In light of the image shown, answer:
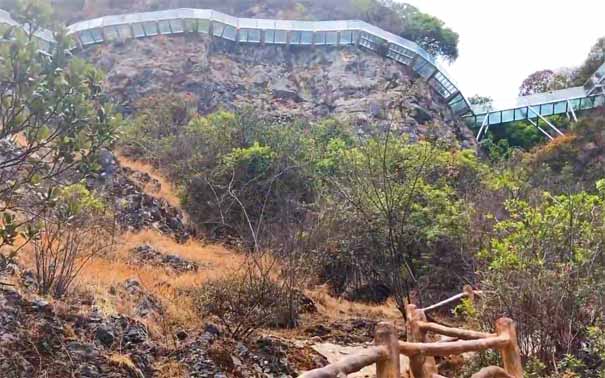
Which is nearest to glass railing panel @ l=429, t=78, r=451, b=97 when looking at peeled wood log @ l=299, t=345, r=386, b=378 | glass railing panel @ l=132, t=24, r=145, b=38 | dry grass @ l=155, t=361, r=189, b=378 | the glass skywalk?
the glass skywalk

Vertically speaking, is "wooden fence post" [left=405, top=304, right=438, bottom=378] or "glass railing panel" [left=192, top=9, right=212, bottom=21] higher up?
"glass railing panel" [left=192, top=9, right=212, bottom=21]

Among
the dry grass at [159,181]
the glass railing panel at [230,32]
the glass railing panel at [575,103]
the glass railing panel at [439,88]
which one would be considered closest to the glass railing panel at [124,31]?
the glass railing panel at [230,32]

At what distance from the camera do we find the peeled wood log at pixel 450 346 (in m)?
3.24

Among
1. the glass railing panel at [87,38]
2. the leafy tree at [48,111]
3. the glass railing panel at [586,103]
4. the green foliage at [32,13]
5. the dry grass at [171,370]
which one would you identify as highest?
the glass railing panel at [87,38]

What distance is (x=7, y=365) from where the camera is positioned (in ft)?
14.3

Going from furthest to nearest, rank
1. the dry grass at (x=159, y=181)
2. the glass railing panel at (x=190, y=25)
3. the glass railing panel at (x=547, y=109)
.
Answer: the glass railing panel at (x=190, y=25) < the glass railing panel at (x=547, y=109) < the dry grass at (x=159, y=181)

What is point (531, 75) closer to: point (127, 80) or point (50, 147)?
point (127, 80)

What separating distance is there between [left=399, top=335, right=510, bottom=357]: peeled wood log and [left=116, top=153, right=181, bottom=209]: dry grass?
885 cm

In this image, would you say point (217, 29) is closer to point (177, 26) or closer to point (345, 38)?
point (177, 26)

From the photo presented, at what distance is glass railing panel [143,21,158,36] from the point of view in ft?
75.2

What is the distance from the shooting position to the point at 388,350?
2.84 metres

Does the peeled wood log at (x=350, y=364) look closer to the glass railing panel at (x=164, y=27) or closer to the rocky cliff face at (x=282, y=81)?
the rocky cliff face at (x=282, y=81)

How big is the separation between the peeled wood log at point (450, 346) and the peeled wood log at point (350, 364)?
0.36 m

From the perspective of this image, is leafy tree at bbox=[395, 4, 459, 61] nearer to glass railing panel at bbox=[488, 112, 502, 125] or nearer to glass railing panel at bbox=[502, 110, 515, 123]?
glass railing panel at bbox=[488, 112, 502, 125]
